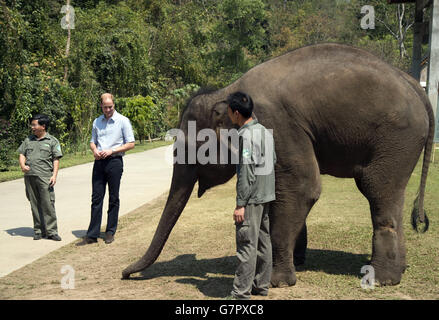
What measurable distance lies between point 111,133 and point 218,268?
2.62 metres

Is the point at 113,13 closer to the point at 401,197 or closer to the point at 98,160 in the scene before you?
the point at 98,160

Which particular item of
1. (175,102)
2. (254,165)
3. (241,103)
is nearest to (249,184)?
(254,165)

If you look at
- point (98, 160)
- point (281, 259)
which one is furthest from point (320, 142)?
point (98, 160)

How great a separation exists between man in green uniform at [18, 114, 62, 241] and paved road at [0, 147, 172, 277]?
0.24 meters

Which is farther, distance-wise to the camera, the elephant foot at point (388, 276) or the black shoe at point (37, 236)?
the black shoe at point (37, 236)

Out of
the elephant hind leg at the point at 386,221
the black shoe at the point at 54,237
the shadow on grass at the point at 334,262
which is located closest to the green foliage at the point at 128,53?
the elephant hind leg at the point at 386,221

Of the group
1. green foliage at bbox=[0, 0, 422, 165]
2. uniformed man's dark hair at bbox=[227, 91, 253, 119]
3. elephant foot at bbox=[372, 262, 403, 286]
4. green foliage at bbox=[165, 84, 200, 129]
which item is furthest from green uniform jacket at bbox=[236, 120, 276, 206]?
green foliage at bbox=[165, 84, 200, 129]

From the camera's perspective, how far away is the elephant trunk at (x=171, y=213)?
5.05 meters

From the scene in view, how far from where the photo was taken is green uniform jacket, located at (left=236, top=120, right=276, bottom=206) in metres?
4.25

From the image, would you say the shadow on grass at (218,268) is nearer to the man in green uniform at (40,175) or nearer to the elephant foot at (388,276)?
the elephant foot at (388,276)

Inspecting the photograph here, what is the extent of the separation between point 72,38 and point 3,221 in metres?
18.5

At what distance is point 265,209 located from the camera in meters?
4.62

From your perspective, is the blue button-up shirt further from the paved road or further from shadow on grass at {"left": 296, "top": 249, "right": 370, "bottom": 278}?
shadow on grass at {"left": 296, "top": 249, "right": 370, "bottom": 278}

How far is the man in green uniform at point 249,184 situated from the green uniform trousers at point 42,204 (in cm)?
387
